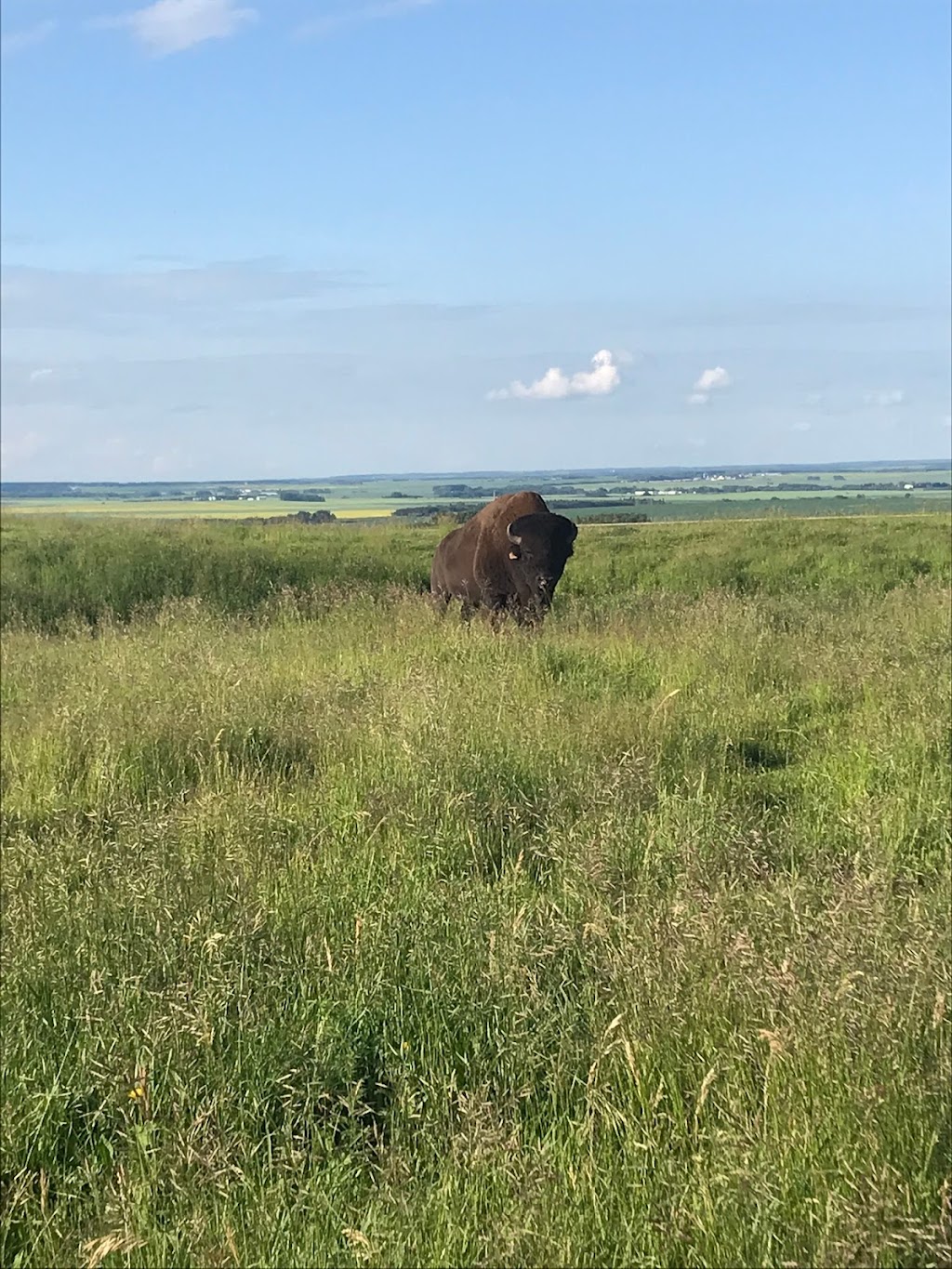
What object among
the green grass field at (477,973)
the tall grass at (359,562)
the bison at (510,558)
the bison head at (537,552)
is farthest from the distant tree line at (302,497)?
the green grass field at (477,973)

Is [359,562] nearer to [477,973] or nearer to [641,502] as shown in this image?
[641,502]

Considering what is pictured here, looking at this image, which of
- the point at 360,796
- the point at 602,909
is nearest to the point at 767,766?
the point at 360,796

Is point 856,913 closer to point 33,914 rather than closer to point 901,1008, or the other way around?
point 901,1008

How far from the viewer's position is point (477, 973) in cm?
381

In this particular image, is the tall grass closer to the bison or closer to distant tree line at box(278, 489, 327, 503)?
the bison

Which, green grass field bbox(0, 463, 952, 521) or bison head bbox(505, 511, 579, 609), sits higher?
green grass field bbox(0, 463, 952, 521)

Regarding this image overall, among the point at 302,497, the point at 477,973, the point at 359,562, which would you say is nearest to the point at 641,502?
the point at 359,562

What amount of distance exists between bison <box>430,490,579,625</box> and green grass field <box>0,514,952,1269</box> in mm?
5669

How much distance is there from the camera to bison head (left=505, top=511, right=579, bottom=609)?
1415 centimetres

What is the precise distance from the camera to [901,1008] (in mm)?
3082

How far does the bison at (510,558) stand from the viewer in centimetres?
1419

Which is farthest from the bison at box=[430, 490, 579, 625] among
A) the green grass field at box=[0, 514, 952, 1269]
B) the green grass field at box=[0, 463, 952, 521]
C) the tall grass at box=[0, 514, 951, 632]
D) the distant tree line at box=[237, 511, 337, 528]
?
the distant tree line at box=[237, 511, 337, 528]

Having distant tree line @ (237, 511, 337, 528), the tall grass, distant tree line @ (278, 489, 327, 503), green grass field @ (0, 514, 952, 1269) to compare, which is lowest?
green grass field @ (0, 514, 952, 1269)

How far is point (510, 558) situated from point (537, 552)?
16.2 inches
